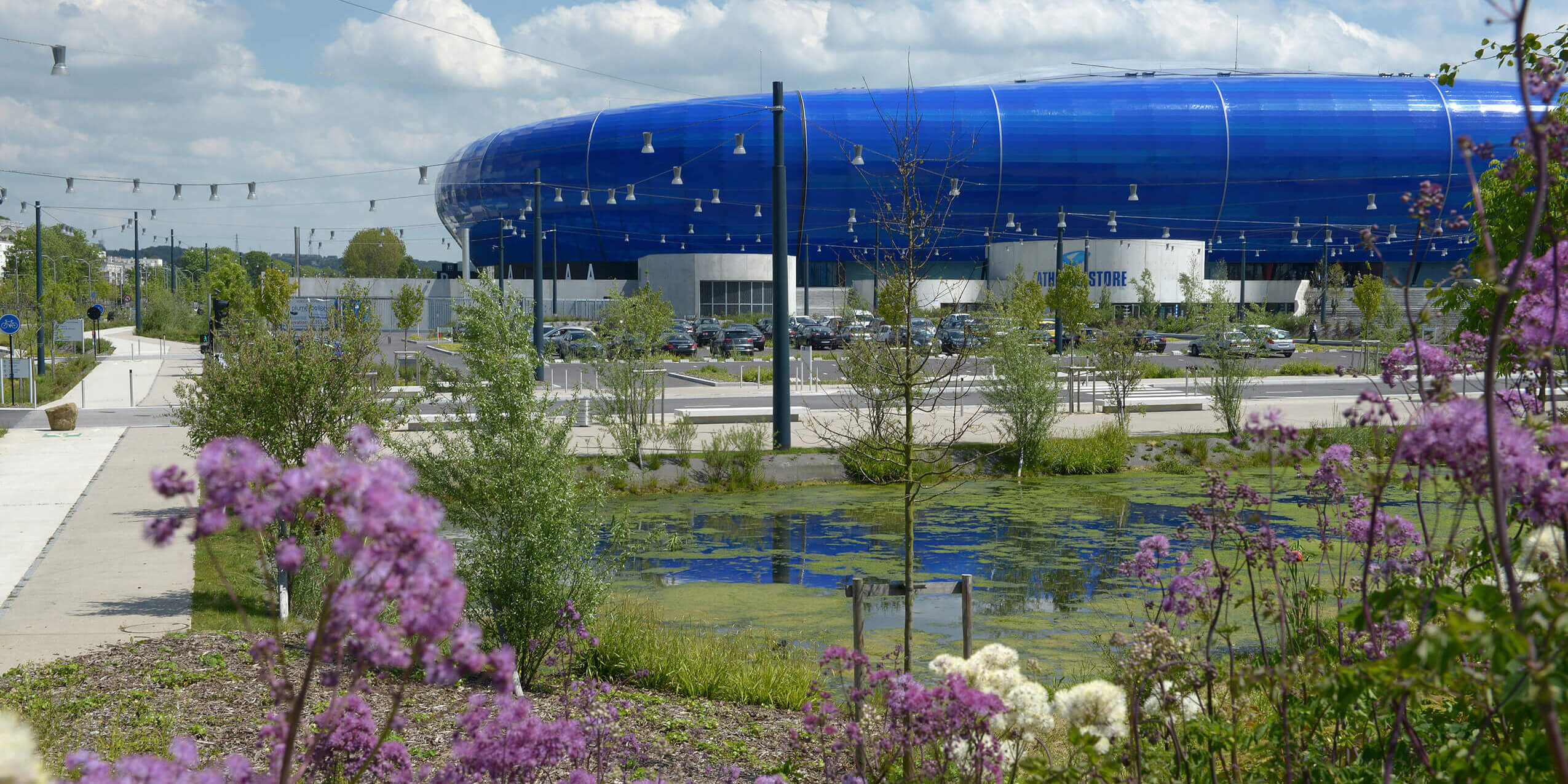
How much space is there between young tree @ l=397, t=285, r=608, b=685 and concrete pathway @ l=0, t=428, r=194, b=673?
1.88 metres

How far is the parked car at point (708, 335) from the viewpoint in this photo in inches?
2096

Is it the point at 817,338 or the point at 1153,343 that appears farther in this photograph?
the point at 817,338

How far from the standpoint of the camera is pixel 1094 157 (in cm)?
8612

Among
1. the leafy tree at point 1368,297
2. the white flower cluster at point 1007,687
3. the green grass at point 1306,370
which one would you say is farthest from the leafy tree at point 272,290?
the leafy tree at point 1368,297

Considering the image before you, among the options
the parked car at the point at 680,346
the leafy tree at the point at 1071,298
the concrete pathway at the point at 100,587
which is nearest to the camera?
the concrete pathway at the point at 100,587


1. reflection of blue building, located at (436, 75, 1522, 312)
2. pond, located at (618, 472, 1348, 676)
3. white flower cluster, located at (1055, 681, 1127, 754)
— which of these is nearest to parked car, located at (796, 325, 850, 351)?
reflection of blue building, located at (436, 75, 1522, 312)

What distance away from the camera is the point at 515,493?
7898mm

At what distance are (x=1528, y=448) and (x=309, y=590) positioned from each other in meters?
8.83

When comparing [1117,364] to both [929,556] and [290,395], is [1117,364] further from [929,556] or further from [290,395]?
[290,395]

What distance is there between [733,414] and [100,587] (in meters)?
15.6

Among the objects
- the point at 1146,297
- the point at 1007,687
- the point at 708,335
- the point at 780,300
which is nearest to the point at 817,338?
the point at 708,335

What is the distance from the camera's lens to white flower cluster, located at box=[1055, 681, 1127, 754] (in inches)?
155

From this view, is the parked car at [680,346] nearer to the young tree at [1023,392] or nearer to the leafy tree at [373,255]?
the young tree at [1023,392]

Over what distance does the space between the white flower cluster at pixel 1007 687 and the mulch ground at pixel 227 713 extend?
1676 mm
